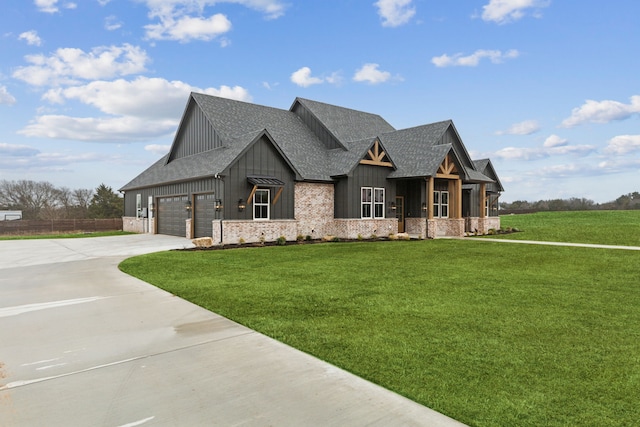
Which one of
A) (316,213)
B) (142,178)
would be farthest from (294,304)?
(142,178)

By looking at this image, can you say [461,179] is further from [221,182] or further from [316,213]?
[221,182]

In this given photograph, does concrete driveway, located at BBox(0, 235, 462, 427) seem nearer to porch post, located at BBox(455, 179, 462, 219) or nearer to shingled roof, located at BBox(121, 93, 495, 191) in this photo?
shingled roof, located at BBox(121, 93, 495, 191)

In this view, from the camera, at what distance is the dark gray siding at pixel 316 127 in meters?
23.9

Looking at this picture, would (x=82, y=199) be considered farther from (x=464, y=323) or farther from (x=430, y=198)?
(x=464, y=323)

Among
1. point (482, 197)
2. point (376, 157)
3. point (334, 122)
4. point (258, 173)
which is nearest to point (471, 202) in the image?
point (482, 197)

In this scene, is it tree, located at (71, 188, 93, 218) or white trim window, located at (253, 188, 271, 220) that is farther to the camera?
tree, located at (71, 188, 93, 218)

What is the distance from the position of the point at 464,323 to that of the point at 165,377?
3985mm

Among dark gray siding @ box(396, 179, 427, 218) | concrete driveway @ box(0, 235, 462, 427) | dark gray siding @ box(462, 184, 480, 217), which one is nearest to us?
concrete driveway @ box(0, 235, 462, 427)

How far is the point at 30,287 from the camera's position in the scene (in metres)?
8.06

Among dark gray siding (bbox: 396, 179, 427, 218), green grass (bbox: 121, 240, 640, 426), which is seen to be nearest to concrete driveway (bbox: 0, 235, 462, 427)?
green grass (bbox: 121, 240, 640, 426)

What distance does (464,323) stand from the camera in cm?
516

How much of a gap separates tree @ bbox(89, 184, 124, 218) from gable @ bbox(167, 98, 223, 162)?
20345mm

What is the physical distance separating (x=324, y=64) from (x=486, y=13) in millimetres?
10450

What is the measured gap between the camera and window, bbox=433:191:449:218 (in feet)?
77.5
